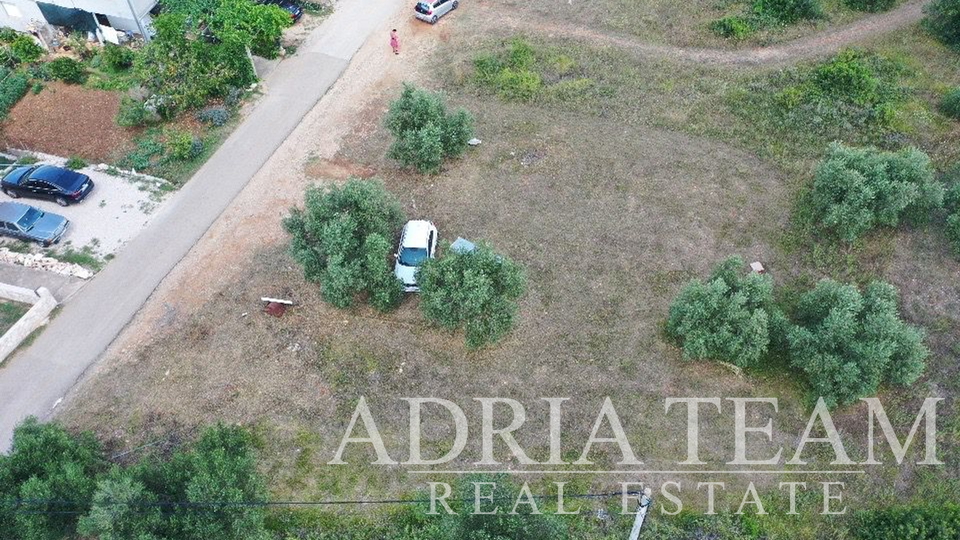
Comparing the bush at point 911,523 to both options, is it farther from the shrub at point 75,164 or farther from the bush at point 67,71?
the bush at point 67,71

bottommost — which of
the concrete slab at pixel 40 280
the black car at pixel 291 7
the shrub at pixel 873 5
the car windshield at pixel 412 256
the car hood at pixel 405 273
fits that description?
the shrub at pixel 873 5

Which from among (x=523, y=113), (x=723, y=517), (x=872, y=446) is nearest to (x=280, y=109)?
(x=523, y=113)

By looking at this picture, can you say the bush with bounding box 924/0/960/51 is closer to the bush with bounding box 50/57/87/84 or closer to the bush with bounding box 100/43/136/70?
the bush with bounding box 100/43/136/70

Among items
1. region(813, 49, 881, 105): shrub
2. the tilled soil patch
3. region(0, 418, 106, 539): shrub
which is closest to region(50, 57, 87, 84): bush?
the tilled soil patch

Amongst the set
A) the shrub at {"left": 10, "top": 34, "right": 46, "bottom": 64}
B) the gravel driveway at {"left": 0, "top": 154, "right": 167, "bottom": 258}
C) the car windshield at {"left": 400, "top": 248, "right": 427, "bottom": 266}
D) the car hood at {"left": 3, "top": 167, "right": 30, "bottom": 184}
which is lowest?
the car windshield at {"left": 400, "top": 248, "right": 427, "bottom": 266}

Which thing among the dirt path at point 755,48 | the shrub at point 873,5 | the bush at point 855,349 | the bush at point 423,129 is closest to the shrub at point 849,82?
the dirt path at point 755,48

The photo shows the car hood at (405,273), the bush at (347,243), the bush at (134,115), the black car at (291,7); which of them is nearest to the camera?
the bush at (347,243)

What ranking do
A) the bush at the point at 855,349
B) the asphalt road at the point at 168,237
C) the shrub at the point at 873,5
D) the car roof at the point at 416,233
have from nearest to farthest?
the bush at the point at 855,349 → the asphalt road at the point at 168,237 → the car roof at the point at 416,233 → the shrub at the point at 873,5
